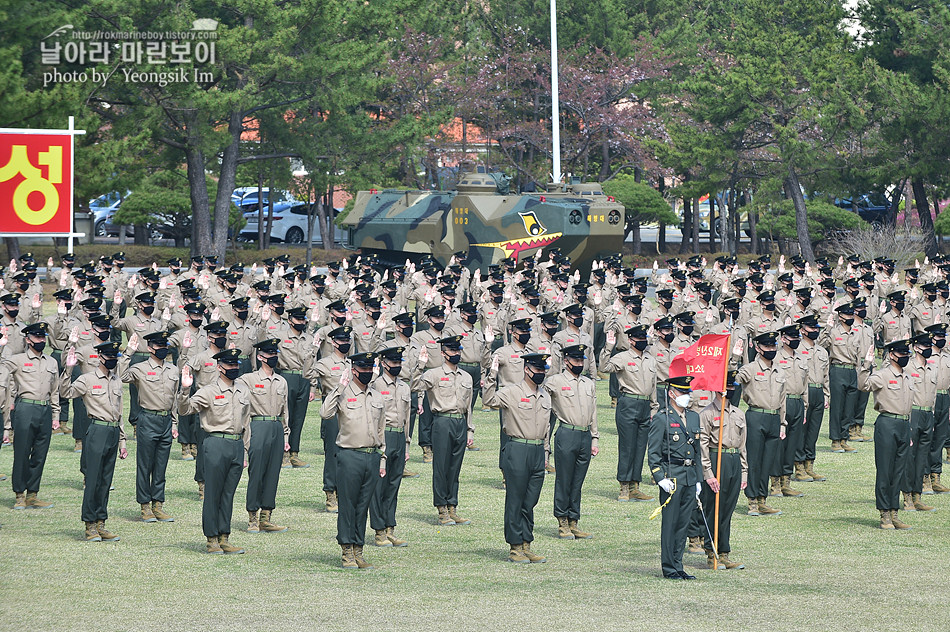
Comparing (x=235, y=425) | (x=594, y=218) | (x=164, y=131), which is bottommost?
(x=235, y=425)

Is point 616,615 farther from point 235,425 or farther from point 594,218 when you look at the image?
point 594,218

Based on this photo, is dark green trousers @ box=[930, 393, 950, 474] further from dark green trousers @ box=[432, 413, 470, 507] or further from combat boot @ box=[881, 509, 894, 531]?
dark green trousers @ box=[432, 413, 470, 507]

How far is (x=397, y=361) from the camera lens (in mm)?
12047

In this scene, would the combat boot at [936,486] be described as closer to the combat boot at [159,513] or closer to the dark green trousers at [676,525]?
the dark green trousers at [676,525]

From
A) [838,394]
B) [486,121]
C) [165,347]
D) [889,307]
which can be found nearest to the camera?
[165,347]

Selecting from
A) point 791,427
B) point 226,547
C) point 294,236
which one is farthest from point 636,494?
point 294,236

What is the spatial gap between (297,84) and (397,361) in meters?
28.6

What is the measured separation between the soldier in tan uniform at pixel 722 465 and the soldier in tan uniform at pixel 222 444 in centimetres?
413

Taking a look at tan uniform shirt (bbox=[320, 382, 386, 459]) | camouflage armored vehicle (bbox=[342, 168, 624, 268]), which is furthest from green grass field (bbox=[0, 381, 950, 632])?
camouflage armored vehicle (bbox=[342, 168, 624, 268])

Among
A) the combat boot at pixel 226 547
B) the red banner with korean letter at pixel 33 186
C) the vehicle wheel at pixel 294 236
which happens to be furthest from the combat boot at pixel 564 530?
the vehicle wheel at pixel 294 236

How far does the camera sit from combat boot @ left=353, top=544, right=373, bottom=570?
37.0 feet

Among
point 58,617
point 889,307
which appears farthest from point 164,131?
point 58,617

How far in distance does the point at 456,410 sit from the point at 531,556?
2.27m

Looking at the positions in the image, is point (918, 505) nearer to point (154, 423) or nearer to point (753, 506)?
point (753, 506)
